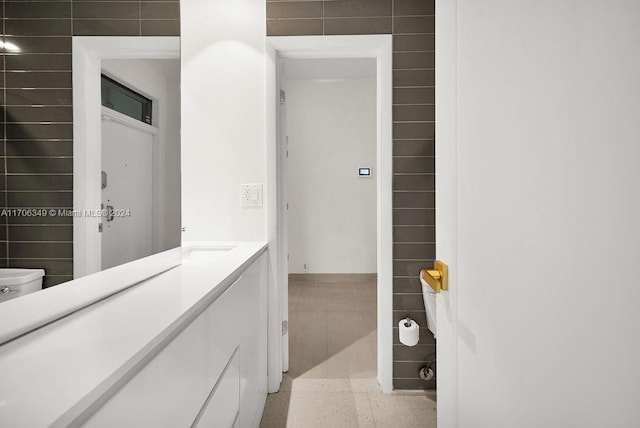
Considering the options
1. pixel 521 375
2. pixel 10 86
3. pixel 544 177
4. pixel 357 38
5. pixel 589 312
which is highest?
pixel 357 38

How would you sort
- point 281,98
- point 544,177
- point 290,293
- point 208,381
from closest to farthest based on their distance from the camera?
1. point 544,177
2. point 208,381
3. point 281,98
4. point 290,293

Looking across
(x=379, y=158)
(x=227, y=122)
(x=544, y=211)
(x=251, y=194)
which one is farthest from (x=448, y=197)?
(x=227, y=122)

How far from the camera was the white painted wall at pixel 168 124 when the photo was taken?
1.09 metres

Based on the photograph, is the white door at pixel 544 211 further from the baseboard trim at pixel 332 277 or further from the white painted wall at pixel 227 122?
the baseboard trim at pixel 332 277

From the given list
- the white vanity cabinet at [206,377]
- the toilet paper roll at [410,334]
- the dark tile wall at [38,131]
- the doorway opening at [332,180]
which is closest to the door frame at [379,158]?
the toilet paper roll at [410,334]

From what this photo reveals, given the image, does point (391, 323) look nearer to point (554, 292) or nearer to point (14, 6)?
point (554, 292)

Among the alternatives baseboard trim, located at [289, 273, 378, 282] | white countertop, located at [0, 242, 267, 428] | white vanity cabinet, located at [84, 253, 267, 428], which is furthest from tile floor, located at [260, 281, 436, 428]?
white countertop, located at [0, 242, 267, 428]

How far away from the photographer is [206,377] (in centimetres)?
94

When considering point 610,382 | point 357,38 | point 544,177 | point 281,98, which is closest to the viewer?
point 610,382

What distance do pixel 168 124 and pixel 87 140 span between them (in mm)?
477

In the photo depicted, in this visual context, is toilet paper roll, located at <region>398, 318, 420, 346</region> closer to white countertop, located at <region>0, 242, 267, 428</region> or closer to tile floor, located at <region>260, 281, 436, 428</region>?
tile floor, located at <region>260, 281, 436, 428</region>

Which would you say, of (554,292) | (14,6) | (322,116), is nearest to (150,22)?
(14,6)

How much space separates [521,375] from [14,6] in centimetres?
102

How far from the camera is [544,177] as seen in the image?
0.51 metres
